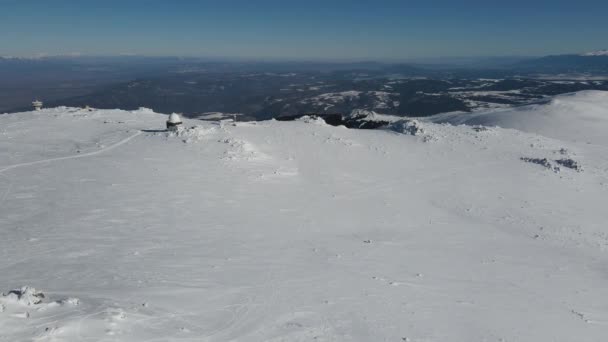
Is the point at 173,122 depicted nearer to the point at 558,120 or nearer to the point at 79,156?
the point at 79,156

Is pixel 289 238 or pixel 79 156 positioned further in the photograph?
pixel 79 156

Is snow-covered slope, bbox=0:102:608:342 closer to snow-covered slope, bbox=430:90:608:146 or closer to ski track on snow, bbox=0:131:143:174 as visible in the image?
ski track on snow, bbox=0:131:143:174

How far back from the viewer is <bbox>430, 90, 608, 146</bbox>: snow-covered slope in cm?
5294

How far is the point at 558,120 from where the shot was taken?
196 feet

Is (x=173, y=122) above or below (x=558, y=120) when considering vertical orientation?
above

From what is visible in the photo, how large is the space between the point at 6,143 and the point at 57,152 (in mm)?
5444

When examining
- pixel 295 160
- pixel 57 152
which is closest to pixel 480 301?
pixel 295 160

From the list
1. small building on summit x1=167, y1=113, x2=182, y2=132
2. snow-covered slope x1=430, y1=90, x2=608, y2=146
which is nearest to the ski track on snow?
small building on summit x1=167, y1=113, x2=182, y2=132

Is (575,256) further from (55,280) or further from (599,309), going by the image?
(55,280)

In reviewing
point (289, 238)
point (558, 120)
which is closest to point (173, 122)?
point (289, 238)

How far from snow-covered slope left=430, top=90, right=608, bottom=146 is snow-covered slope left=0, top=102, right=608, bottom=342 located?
2007 cm

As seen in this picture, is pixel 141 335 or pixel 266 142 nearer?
pixel 141 335

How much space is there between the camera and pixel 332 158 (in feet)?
107

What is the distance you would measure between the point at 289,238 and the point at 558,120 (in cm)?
5904
